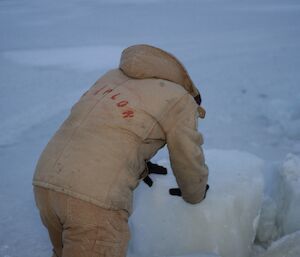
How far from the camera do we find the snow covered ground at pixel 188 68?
2.32 m

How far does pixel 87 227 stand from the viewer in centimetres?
146

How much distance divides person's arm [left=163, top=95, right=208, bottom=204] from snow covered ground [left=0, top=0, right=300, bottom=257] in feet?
1.25

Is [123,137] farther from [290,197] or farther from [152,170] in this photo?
[290,197]

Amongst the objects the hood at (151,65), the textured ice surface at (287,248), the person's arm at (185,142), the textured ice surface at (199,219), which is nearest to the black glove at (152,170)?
the textured ice surface at (199,219)

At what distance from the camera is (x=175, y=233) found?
197 centimetres

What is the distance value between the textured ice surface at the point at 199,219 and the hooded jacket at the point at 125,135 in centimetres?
33

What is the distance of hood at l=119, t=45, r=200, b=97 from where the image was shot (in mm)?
1604

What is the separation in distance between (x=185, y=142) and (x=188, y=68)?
10.1ft

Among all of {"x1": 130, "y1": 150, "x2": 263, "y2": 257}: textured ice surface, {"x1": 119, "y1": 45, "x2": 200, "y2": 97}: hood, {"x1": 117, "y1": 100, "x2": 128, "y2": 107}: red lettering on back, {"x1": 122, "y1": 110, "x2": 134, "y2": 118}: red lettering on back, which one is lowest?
{"x1": 130, "y1": 150, "x2": 263, "y2": 257}: textured ice surface

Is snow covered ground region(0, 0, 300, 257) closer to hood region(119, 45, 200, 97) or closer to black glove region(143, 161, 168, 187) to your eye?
black glove region(143, 161, 168, 187)

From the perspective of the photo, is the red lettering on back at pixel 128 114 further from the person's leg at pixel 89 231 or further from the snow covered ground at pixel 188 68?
the snow covered ground at pixel 188 68

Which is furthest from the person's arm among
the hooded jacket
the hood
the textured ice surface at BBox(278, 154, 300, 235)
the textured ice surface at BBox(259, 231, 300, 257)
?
the textured ice surface at BBox(278, 154, 300, 235)

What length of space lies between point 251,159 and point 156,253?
660 millimetres

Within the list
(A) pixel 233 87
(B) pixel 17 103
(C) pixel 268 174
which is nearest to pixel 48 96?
(B) pixel 17 103
